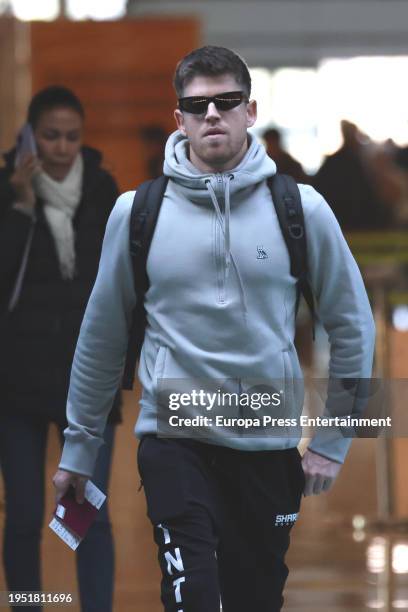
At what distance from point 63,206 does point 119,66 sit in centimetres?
481

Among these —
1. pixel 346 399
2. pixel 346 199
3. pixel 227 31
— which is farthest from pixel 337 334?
pixel 227 31

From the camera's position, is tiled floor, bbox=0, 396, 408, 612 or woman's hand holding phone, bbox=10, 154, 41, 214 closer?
woman's hand holding phone, bbox=10, 154, 41, 214

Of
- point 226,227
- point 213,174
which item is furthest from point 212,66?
point 226,227

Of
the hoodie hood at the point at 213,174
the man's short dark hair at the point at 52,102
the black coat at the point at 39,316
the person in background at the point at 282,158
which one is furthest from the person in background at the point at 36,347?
the person in background at the point at 282,158

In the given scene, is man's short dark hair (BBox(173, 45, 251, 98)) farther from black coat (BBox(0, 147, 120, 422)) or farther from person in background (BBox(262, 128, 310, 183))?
person in background (BBox(262, 128, 310, 183))

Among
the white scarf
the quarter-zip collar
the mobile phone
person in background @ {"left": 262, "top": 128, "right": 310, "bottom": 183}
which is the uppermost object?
person in background @ {"left": 262, "top": 128, "right": 310, "bottom": 183}

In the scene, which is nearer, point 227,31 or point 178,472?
point 178,472

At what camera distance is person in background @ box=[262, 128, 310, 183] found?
32.7 feet

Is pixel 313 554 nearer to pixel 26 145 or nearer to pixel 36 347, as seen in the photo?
pixel 36 347

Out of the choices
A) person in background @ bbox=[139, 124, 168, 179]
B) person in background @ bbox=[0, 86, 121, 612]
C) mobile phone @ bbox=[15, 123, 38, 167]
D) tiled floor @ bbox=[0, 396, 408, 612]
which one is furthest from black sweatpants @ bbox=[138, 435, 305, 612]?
person in background @ bbox=[139, 124, 168, 179]

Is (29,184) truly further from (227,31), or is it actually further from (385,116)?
(385,116)

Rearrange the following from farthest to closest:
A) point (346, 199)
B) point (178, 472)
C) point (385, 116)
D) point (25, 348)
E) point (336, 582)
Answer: point (385, 116) → point (346, 199) → point (336, 582) → point (25, 348) → point (178, 472)

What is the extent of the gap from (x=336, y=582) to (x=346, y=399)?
265cm

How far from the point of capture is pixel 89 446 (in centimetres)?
399
